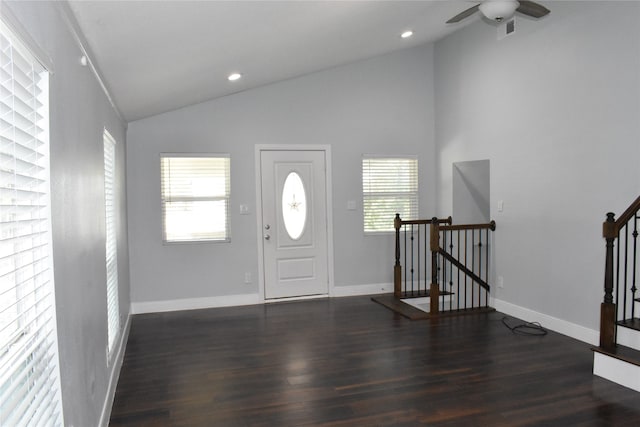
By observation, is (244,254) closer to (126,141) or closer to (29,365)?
(126,141)

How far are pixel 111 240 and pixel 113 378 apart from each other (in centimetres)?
109

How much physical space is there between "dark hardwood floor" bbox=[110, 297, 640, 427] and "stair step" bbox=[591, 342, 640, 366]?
0.68ft

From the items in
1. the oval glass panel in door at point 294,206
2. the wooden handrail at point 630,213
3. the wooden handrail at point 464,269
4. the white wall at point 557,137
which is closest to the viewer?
the wooden handrail at point 630,213

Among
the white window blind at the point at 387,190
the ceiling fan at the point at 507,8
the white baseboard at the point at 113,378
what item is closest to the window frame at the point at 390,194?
the white window blind at the point at 387,190

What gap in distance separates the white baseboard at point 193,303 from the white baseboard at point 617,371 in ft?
13.0

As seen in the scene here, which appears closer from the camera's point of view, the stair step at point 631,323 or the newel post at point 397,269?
the stair step at point 631,323

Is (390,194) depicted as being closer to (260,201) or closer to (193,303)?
(260,201)

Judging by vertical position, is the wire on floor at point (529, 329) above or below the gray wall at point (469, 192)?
below

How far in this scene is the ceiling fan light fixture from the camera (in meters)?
3.95

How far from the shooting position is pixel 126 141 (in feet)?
19.3

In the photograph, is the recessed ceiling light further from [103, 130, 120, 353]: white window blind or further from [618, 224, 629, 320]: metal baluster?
[103, 130, 120, 353]: white window blind

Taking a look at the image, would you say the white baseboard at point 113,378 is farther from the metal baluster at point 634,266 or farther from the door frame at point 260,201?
the metal baluster at point 634,266

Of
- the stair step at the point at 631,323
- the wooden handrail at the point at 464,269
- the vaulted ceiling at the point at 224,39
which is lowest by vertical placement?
the stair step at the point at 631,323

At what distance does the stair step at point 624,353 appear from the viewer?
352cm
